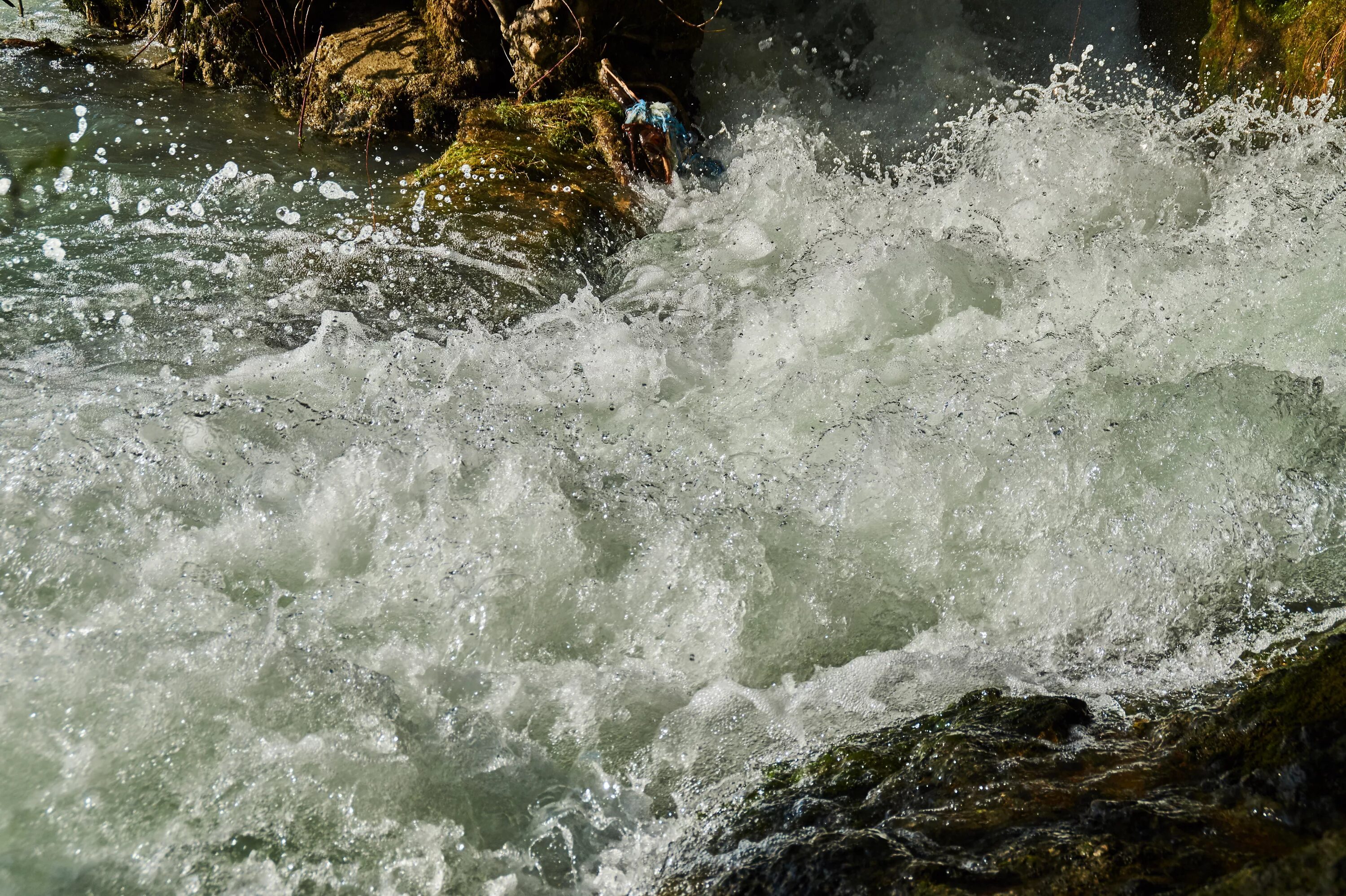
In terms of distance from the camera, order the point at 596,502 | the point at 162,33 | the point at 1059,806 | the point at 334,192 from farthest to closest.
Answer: the point at 162,33
the point at 334,192
the point at 596,502
the point at 1059,806

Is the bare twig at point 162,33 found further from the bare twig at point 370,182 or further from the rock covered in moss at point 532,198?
the rock covered in moss at point 532,198

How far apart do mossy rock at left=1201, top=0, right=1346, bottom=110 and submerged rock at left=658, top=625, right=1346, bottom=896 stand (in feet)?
15.9

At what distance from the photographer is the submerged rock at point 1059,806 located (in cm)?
141

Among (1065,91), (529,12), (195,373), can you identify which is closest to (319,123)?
(529,12)

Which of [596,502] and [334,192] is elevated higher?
[596,502]

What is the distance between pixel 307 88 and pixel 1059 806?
612 centimetres

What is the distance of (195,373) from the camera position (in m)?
3.66

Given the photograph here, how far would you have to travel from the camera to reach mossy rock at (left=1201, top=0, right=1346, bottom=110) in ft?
17.5

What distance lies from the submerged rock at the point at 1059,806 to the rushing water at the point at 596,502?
20cm

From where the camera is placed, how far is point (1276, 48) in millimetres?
5750

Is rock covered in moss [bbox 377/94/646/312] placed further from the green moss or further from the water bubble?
the water bubble

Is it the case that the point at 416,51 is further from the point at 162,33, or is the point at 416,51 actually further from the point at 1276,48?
the point at 1276,48

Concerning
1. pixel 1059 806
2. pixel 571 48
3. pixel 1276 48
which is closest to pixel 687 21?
pixel 571 48

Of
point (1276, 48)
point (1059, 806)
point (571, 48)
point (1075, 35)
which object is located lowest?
point (571, 48)
